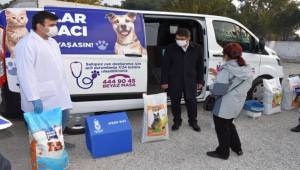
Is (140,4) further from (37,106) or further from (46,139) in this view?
(46,139)

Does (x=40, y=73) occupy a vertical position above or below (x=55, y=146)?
above

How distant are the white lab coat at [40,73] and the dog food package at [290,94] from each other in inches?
170

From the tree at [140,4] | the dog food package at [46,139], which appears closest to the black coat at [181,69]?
the dog food package at [46,139]

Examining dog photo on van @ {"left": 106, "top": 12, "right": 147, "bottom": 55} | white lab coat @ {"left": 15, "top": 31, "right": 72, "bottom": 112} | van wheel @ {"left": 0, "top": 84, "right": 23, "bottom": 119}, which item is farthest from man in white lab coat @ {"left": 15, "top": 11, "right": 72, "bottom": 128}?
dog photo on van @ {"left": 106, "top": 12, "right": 147, "bottom": 55}

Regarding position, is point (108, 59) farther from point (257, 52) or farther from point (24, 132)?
point (257, 52)

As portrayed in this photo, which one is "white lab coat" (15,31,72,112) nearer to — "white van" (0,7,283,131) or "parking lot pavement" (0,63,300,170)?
"white van" (0,7,283,131)

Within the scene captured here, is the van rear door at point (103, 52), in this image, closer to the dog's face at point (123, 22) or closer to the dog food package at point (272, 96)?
the dog's face at point (123, 22)

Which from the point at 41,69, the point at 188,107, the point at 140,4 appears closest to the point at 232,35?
the point at 188,107

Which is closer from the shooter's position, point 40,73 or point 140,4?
point 40,73

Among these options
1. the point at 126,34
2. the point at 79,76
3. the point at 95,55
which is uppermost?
the point at 126,34

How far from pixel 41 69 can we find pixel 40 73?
0.05 metres

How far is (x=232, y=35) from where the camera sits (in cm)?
622

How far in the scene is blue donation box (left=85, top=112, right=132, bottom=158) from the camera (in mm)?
4020

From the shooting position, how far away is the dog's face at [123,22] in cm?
475
